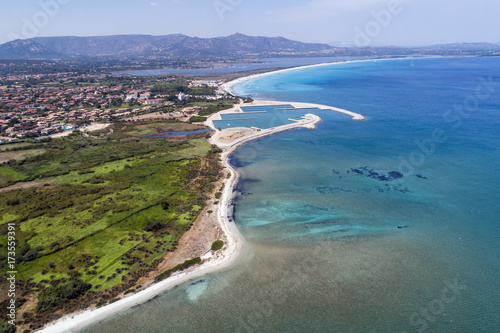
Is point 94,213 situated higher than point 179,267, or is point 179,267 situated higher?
point 94,213

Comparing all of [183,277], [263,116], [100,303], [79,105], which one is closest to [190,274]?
[183,277]

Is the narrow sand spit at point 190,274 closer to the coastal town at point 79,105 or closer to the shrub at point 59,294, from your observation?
the shrub at point 59,294

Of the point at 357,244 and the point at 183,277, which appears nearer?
the point at 183,277

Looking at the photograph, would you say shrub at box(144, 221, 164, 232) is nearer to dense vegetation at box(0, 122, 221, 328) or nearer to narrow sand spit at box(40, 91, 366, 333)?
dense vegetation at box(0, 122, 221, 328)

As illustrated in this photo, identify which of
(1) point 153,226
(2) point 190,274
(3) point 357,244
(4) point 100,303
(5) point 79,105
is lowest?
(2) point 190,274

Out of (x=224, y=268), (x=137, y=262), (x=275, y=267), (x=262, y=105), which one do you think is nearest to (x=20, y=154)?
(x=137, y=262)

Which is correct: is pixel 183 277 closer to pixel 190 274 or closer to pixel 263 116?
pixel 190 274
